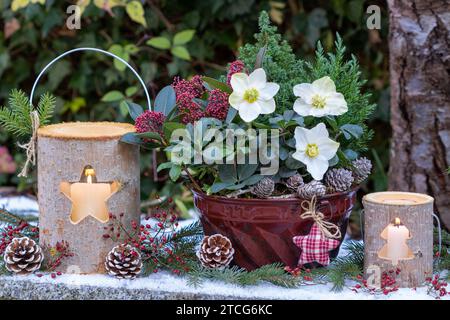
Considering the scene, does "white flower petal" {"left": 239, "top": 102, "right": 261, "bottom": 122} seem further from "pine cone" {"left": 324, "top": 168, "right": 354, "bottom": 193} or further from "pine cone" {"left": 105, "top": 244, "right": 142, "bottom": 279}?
"pine cone" {"left": 105, "top": 244, "right": 142, "bottom": 279}

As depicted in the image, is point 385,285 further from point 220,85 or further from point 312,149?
point 220,85

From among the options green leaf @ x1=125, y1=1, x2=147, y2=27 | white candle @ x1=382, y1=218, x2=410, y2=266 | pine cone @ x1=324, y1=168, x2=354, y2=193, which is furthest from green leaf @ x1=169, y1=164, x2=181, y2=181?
green leaf @ x1=125, y1=1, x2=147, y2=27

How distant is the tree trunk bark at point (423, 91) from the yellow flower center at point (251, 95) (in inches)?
23.8

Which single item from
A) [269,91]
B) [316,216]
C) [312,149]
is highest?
[269,91]

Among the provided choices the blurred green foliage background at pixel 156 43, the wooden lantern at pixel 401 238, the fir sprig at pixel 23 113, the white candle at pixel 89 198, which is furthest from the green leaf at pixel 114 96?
the wooden lantern at pixel 401 238

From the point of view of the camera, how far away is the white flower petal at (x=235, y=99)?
1.20m

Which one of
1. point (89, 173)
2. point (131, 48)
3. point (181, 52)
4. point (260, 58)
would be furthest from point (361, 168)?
point (131, 48)

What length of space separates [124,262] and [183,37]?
3.82 feet

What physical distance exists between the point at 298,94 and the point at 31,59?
158 cm

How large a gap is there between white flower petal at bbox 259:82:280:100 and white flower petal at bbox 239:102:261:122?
0.02m

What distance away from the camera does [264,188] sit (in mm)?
1220

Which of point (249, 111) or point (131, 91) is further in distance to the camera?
point (131, 91)

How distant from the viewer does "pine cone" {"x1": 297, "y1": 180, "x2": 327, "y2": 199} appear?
1.21 m

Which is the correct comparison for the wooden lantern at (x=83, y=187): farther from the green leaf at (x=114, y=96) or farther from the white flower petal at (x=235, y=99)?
the green leaf at (x=114, y=96)
